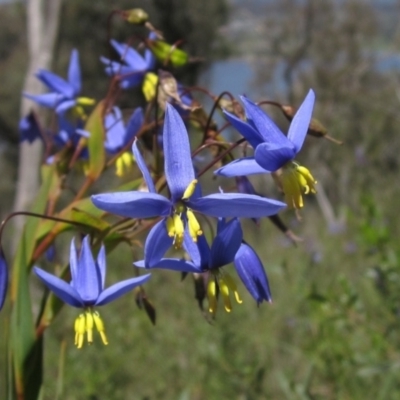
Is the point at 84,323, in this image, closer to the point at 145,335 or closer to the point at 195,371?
the point at 195,371

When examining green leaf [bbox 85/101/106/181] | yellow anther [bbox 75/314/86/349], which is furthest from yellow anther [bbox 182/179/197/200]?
green leaf [bbox 85/101/106/181]

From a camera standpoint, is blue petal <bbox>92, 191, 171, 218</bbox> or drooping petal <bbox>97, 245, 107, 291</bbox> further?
drooping petal <bbox>97, 245, 107, 291</bbox>

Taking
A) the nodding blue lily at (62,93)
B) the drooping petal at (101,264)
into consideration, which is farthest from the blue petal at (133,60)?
the drooping petal at (101,264)

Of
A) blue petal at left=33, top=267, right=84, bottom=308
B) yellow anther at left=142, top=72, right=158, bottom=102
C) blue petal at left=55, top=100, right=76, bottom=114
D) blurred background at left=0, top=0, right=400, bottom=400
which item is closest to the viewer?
blue petal at left=33, top=267, right=84, bottom=308

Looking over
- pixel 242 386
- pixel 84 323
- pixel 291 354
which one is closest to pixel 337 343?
pixel 242 386

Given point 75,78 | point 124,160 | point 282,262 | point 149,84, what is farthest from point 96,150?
point 282,262

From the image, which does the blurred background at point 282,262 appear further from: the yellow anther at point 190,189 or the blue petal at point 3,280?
the yellow anther at point 190,189

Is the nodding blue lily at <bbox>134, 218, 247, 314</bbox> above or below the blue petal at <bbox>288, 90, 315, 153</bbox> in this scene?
below

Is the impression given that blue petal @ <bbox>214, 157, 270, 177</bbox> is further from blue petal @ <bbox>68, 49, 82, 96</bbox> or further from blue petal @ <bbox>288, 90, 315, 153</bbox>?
blue petal @ <bbox>68, 49, 82, 96</bbox>
